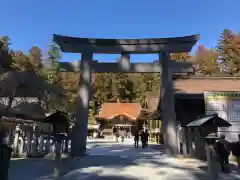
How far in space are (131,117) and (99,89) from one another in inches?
483

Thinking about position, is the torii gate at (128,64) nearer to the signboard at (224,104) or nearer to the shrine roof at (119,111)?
the signboard at (224,104)

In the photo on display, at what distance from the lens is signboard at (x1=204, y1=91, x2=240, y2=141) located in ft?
36.1

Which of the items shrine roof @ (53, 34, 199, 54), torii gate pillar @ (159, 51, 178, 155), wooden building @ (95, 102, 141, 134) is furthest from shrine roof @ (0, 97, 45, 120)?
wooden building @ (95, 102, 141, 134)

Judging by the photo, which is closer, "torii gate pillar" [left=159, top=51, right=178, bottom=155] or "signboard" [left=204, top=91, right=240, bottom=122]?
"torii gate pillar" [left=159, top=51, right=178, bottom=155]

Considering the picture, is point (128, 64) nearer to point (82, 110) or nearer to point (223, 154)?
point (82, 110)

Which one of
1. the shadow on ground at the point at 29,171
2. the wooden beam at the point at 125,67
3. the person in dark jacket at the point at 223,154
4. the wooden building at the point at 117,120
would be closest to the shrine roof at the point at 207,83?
the wooden beam at the point at 125,67

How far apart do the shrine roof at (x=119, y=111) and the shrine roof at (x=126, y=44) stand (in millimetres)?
22354

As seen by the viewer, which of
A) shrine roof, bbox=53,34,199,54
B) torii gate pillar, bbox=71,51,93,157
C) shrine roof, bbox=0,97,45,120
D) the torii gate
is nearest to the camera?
torii gate pillar, bbox=71,51,93,157

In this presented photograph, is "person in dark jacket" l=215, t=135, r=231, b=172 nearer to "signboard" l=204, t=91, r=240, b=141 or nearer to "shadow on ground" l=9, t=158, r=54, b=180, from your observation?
"signboard" l=204, t=91, r=240, b=141

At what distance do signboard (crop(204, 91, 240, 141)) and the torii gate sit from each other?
184cm

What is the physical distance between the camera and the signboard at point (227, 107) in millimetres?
11008

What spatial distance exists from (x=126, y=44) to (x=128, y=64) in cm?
110

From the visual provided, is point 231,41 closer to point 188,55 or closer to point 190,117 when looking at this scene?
point 188,55

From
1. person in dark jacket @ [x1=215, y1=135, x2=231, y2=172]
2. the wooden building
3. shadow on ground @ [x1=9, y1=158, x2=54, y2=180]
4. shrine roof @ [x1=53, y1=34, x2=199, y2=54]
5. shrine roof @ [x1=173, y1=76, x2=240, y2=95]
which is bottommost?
shadow on ground @ [x1=9, y1=158, x2=54, y2=180]
